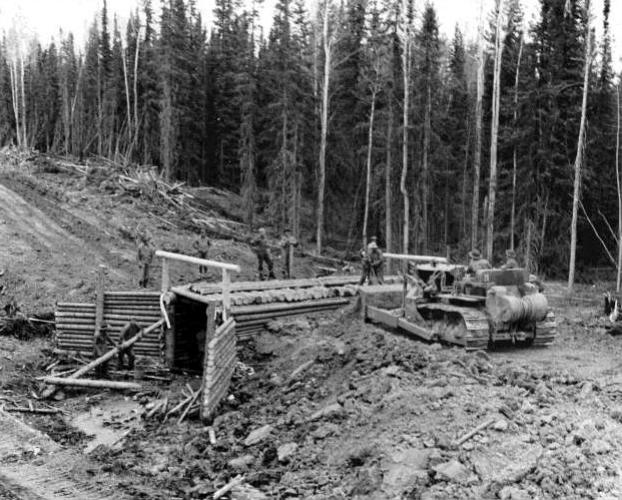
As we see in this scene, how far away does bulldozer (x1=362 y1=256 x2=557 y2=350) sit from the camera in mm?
13898

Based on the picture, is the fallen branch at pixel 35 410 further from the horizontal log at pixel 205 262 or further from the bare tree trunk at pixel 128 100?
the bare tree trunk at pixel 128 100

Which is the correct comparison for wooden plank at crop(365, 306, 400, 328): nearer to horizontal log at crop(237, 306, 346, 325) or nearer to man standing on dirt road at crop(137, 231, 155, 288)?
horizontal log at crop(237, 306, 346, 325)

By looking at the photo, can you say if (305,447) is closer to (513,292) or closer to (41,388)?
(513,292)

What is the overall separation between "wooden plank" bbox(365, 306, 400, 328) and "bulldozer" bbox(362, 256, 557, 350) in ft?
0.08

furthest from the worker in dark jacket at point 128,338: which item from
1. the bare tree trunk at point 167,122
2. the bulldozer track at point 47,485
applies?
the bare tree trunk at point 167,122

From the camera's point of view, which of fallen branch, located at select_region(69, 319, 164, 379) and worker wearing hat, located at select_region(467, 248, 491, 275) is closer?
worker wearing hat, located at select_region(467, 248, 491, 275)

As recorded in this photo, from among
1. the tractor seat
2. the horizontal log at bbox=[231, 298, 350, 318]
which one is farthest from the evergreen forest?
the tractor seat

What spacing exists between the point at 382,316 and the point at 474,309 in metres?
2.62

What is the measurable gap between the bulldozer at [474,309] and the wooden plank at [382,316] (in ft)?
0.08

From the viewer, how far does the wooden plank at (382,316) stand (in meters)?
15.7

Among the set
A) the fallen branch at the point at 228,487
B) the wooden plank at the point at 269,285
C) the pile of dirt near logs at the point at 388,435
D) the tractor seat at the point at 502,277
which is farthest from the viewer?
the wooden plank at the point at 269,285

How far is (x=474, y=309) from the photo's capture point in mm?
14273

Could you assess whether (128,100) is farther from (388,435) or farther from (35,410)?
(388,435)

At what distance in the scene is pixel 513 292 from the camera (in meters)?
14.4
